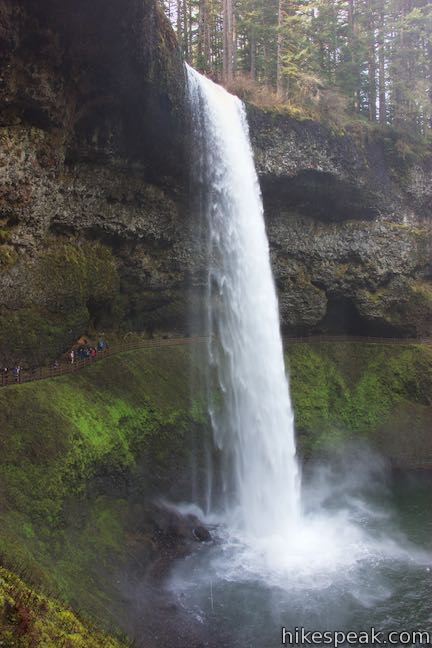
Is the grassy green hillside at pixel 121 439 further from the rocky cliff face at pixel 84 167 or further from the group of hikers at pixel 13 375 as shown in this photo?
the rocky cliff face at pixel 84 167

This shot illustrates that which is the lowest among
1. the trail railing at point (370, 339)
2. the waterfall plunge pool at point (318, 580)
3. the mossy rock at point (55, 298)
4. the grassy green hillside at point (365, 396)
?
the waterfall plunge pool at point (318, 580)

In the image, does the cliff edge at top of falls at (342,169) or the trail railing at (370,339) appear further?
the trail railing at (370,339)

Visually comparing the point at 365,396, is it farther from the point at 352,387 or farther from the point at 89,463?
the point at 89,463

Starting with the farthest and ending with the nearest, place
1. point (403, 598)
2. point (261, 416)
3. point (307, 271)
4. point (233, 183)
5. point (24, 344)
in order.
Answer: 1. point (307, 271)
2. point (233, 183)
3. point (261, 416)
4. point (24, 344)
5. point (403, 598)

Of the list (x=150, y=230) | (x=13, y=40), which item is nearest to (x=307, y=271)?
(x=150, y=230)

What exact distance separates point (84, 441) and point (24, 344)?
5.39m

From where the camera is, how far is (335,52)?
3416 centimetres

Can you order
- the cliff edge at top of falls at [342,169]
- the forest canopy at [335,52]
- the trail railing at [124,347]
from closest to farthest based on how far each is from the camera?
1. the trail railing at [124,347]
2. the cliff edge at top of falls at [342,169]
3. the forest canopy at [335,52]

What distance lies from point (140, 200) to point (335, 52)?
67.8ft

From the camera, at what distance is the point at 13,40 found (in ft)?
49.4

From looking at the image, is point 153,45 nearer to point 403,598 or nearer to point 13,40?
point 13,40

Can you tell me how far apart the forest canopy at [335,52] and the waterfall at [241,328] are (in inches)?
315

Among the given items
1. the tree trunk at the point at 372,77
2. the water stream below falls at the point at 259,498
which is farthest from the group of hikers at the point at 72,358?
the tree trunk at the point at 372,77

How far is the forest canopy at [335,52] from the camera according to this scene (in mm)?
30516
